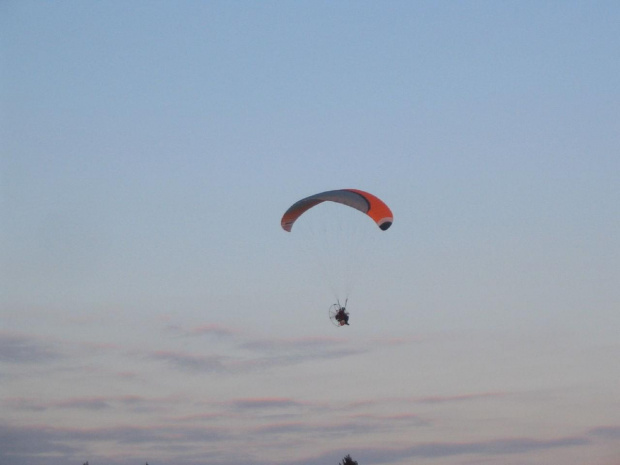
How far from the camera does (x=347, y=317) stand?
145 feet

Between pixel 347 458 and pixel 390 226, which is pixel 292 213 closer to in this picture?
pixel 390 226

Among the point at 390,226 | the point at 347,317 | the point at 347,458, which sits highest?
the point at 390,226

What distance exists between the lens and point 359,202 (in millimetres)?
44812

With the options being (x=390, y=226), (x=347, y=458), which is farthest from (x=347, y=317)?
(x=347, y=458)

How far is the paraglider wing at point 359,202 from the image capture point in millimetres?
44531

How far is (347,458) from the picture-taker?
49344 millimetres

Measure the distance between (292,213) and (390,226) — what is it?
644 cm

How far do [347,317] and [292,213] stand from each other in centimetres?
745

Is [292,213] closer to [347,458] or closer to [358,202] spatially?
[358,202]

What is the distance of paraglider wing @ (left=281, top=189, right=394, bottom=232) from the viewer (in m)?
44.5

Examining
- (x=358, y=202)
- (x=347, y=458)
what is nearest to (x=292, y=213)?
(x=358, y=202)

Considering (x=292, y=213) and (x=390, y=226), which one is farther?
(x=292, y=213)

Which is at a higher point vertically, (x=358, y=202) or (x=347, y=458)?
(x=358, y=202)

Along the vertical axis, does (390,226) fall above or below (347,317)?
above
